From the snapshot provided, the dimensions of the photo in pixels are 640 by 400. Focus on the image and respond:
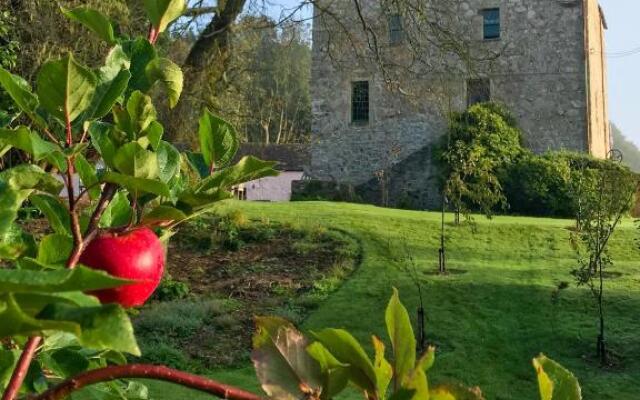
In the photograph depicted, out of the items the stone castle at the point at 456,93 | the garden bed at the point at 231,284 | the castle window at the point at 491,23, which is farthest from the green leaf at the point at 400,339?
the castle window at the point at 491,23

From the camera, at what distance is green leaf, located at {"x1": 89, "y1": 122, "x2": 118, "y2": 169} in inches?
27.6

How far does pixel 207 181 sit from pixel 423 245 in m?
9.40

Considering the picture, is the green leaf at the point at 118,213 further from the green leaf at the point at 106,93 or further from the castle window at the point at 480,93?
the castle window at the point at 480,93

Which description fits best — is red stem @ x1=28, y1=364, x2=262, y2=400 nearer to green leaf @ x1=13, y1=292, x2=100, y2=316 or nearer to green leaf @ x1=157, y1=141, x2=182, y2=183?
green leaf @ x1=13, y1=292, x2=100, y2=316

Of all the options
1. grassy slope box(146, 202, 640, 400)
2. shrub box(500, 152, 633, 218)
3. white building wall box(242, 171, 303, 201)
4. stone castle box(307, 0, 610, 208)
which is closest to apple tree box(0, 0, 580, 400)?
grassy slope box(146, 202, 640, 400)

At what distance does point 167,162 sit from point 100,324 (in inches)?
17.6

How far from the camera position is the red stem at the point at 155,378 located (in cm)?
50

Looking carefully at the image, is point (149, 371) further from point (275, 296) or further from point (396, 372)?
point (275, 296)

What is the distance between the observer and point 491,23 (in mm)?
19406

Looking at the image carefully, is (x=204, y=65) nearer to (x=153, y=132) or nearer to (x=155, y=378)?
(x=153, y=132)

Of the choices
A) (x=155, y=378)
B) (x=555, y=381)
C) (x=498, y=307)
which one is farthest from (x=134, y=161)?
(x=498, y=307)

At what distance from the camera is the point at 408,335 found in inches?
23.6

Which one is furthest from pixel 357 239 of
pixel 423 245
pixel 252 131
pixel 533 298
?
pixel 252 131

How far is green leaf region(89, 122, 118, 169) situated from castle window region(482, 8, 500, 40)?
19790 millimetres
